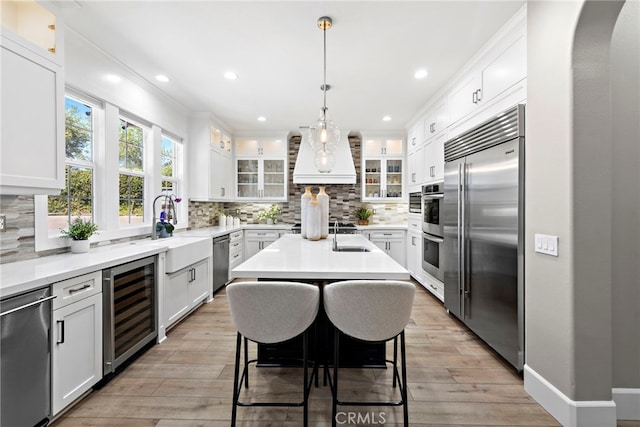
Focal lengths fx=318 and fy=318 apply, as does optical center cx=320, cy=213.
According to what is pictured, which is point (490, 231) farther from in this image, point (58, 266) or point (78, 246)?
point (78, 246)

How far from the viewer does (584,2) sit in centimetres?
165

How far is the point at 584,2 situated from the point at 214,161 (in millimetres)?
4652

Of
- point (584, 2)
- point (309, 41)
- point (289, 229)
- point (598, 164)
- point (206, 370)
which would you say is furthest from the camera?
point (289, 229)

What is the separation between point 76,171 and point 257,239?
3.26 metres

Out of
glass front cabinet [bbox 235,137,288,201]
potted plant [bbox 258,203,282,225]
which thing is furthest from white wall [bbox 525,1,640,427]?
potted plant [bbox 258,203,282,225]

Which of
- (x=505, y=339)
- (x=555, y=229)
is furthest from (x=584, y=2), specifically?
(x=505, y=339)

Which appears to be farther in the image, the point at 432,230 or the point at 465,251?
the point at 432,230

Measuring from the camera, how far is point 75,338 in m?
1.93

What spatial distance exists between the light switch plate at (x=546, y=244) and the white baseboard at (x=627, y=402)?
0.92 m

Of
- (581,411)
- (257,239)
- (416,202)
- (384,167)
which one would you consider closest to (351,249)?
(581,411)

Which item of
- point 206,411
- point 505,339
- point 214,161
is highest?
point 214,161

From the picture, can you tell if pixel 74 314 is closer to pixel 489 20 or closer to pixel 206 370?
pixel 206 370

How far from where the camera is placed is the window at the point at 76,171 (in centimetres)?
261

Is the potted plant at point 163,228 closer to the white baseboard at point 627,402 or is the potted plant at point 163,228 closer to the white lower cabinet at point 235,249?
the white lower cabinet at point 235,249
